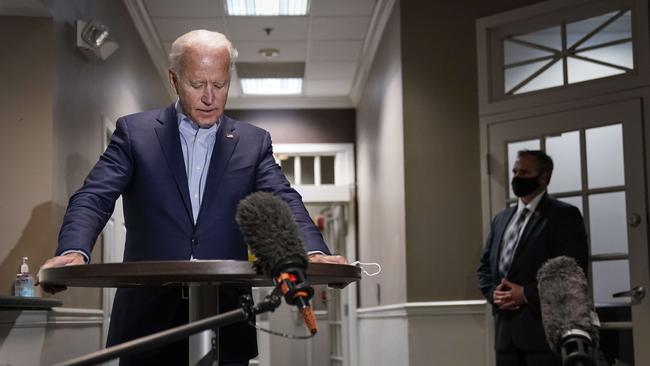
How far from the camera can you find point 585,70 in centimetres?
472

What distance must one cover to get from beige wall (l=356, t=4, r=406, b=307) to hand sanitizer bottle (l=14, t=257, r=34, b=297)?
2395 millimetres

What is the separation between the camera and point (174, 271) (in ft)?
4.31

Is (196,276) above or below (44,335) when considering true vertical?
above

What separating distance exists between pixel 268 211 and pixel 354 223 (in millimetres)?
7487

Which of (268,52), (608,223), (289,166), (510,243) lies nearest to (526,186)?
(510,243)

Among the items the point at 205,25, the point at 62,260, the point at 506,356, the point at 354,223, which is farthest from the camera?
the point at 354,223

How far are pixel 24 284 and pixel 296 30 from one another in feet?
12.2

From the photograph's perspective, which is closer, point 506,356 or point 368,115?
point 506,356

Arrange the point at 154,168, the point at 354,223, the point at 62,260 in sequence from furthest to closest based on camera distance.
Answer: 1. the point at 354,223
2. the point at 154,168
3. the point at 62,260

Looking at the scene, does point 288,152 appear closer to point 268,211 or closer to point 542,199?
point 542,199

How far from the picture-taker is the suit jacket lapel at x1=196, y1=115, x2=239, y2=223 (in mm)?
1859


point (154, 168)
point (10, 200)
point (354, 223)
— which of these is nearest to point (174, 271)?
point (154, 168)

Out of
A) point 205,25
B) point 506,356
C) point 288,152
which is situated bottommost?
point 506,356

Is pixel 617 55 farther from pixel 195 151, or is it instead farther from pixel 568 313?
pixel 568 313
